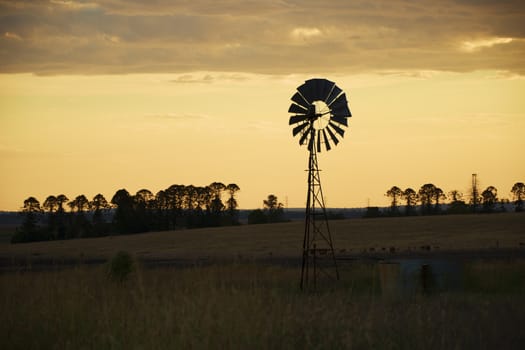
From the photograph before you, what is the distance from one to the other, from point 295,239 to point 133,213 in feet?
130

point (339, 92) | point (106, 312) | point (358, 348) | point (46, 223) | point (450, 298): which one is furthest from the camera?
point (46, 223)

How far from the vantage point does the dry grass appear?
56.9m

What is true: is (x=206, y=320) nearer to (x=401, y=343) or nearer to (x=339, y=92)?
(x=401, y=343)

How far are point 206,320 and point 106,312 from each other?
1853mm

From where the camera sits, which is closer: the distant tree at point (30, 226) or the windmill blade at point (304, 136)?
the windmill blade at point (304, 136)

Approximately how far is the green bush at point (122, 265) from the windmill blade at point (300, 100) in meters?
8.05

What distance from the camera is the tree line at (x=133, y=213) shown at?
327ft

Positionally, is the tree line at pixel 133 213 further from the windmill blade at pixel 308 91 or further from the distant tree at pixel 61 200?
the windmill blade at pixel 308 91

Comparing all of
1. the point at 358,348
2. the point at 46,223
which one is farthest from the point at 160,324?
the point at 46,223

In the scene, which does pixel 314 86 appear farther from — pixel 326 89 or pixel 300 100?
pixel 300 100

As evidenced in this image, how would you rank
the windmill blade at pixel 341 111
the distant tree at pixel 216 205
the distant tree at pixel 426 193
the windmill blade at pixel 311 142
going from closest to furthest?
the windmill blade at pixel 311 142 < the windmill blade at pixel 341 111 < the distant tree at pixel 216 205 < the distant tree at pixel 426 193

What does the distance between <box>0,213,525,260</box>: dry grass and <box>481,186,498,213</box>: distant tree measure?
39948 millimetres

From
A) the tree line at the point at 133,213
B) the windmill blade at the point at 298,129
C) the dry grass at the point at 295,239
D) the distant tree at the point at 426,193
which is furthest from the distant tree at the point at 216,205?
the windmill blade at the point at 298,129

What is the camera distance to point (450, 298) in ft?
55.3
